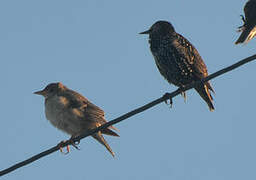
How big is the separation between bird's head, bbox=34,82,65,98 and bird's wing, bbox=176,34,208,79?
2125mm

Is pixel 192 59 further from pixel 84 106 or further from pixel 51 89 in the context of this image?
pixel 51 89

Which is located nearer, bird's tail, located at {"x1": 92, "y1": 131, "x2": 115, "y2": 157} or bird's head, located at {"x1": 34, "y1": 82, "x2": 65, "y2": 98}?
bird's tail, located at {"x1": 92, "y1": 131, "x2": 115, "y2": 157}

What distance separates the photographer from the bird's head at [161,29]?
7.63m

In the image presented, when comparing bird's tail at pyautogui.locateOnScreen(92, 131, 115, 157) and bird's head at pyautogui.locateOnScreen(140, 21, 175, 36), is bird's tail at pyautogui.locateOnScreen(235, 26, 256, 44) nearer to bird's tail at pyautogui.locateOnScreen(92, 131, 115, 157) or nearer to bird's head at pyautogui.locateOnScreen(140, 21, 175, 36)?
bird's head at pyautogui.locateOnScreen(140, 21, 175, 36)

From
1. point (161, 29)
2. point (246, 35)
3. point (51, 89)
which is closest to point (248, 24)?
point (246, 35)

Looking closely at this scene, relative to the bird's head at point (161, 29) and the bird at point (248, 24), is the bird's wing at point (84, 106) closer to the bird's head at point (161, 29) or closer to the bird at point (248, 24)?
the bird's head at point (161, 29)

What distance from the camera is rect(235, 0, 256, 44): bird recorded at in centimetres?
653

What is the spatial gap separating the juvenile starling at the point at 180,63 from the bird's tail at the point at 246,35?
2.58ft

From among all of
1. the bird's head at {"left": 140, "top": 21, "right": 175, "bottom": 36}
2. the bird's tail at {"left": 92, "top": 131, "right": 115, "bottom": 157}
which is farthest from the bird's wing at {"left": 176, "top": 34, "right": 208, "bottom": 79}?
the bird's tail at {"left": 92, "top": 131, "right": 115, "bottom": 157}

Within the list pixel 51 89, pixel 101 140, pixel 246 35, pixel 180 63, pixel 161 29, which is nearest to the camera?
pixel 246 35

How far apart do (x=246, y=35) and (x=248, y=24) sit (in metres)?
0.39

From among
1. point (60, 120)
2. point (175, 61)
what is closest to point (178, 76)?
point (175, 61)

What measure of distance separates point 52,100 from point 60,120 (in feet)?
1.40

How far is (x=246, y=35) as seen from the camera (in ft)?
21.6
